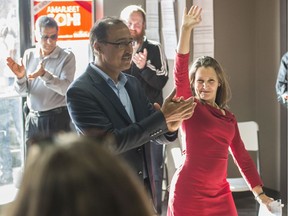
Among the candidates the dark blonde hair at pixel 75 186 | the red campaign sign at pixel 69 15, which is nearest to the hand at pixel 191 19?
the dark blonde hair at pixel 75 186

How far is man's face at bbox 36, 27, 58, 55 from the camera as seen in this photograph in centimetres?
392

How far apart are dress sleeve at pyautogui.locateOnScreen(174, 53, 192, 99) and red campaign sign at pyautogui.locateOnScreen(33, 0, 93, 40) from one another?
2219mm

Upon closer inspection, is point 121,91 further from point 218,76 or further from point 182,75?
point 218,76

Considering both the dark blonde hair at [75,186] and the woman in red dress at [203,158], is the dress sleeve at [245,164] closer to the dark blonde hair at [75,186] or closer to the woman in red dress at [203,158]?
the woman in red dress at [203,158]

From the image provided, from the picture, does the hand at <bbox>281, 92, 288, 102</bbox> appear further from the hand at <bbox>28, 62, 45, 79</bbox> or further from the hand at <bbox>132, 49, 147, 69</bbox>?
the hand at <bbox>28, 62, 45, 79</bbox>

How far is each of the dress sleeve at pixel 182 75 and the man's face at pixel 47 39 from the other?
1701 mm

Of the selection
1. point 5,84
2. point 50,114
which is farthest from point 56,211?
point 5,84

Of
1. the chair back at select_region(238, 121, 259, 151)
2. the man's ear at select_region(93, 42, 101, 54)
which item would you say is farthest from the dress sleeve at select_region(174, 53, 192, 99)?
the chair back at select_region(238, 121, 259, 151)

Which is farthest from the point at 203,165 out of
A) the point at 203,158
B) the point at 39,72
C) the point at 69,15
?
A: the point at 69,15

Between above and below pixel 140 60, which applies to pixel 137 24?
above

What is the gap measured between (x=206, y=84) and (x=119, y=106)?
759mm

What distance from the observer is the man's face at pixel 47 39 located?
12.9ft

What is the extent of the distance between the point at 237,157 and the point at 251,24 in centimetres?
253

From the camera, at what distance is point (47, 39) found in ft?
12.9
